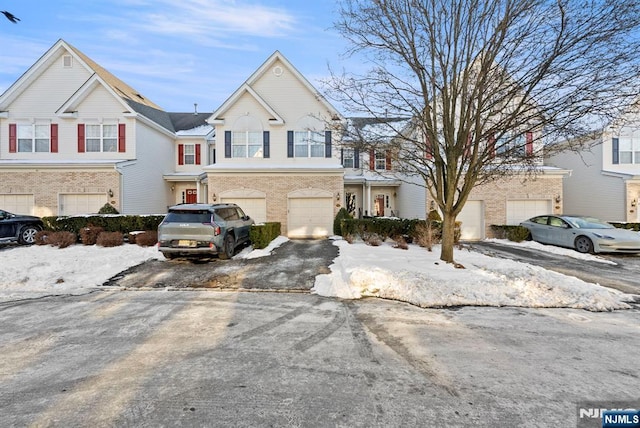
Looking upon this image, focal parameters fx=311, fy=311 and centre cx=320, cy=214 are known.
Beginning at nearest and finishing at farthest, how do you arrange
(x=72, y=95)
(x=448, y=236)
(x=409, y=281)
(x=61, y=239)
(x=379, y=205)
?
(x=409, y=281), (x=448, y=236), (x=61, y=239), (x=72, y=95), (x=379, y=205)

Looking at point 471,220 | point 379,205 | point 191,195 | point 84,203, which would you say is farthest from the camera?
point 191,195

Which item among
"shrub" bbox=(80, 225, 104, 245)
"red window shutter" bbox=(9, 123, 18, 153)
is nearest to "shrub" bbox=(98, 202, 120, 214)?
"shrub" bbox=(80, 225, 104, 245)

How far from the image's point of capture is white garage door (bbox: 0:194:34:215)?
→ 16031 mm

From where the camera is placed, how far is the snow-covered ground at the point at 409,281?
5883 mm

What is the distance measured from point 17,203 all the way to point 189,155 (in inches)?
378

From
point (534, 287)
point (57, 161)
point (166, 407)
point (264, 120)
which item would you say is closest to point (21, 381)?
point (166, 407)

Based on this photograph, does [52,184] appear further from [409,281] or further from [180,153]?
[409,281]

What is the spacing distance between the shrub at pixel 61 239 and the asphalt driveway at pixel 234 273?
17.5 ft

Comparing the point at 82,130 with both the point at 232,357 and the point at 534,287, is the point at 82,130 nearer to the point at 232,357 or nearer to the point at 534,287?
the point at 232,357

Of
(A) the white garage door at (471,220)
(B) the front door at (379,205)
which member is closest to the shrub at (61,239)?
(B) the front door at (379,205)

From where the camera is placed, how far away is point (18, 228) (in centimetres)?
1250

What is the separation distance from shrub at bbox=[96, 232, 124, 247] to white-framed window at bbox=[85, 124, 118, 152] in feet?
25.6

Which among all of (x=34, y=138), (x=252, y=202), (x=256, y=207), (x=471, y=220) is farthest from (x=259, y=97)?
(x=471, y=220)

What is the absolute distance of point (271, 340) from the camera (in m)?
4.16
